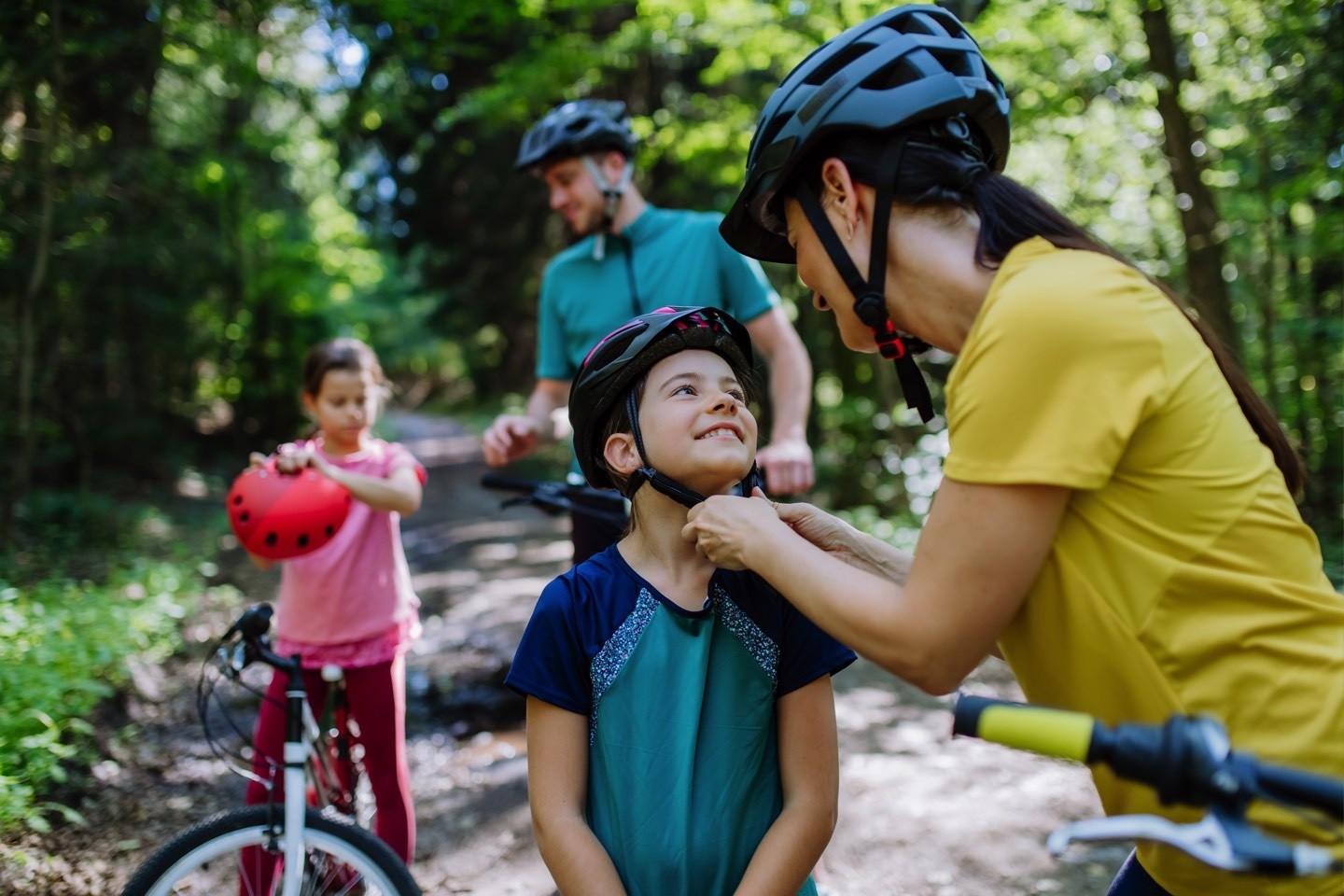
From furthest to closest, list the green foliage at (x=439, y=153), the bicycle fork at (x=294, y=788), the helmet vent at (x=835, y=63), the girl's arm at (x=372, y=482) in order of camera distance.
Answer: the green foliage at (x=439, y=153) → the girl's arm at (x=372, y=482) → the bicycle fork at (x=294, y=788) → the helmet vent at (x=835, y=63)

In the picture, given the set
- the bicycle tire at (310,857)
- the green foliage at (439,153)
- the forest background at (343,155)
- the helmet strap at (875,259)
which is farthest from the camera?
the green foliage at (439,153)

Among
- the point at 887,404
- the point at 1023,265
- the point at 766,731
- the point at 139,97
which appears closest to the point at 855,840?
the point at 766,731

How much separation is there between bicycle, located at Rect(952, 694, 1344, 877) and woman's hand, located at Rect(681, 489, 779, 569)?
62 centimetres

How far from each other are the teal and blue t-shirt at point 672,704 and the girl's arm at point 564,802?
0.12ft

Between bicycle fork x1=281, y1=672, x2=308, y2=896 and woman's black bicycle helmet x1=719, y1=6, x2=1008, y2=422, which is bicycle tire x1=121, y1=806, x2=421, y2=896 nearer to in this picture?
bicycle fork x1=281, y1=672, x2=308, y2=896

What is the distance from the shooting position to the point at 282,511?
10.2 feet

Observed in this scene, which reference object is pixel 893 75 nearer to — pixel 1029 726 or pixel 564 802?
pixel 1029 726

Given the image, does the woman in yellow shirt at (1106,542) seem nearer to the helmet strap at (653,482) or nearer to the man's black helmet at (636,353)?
the helmet strap at (653,482)

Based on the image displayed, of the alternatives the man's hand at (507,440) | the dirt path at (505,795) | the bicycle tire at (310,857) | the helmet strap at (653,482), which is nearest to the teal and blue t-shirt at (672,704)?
the helmet strap at (653,482)

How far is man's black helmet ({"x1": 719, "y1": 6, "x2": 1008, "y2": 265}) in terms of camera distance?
1806mm

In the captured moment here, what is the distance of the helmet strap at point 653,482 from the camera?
209cm

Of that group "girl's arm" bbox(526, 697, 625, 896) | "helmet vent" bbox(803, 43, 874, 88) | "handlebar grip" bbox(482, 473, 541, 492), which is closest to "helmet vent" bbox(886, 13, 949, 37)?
"helmet vent" bbox(803, 43, 874, 88)

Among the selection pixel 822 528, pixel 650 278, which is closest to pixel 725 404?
pixel 822 528

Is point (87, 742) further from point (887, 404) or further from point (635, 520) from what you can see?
point (887, 404)
